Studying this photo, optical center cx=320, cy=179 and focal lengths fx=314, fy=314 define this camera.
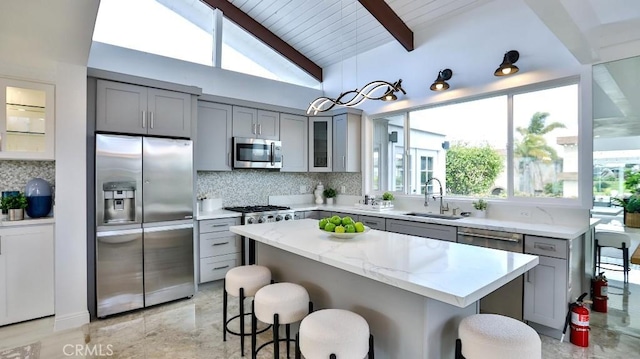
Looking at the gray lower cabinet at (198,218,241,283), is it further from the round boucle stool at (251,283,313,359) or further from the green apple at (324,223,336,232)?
the green apple at (324,223,336,232)

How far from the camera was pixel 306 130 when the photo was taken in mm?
4969

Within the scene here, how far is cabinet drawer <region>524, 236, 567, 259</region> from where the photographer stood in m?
2.57

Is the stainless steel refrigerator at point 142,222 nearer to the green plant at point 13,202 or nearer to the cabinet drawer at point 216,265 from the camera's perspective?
the cabinet drawer at point 216,265

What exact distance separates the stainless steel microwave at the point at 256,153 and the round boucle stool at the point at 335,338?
2951mm

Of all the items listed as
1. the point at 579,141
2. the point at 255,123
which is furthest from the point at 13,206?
the point at 579,141

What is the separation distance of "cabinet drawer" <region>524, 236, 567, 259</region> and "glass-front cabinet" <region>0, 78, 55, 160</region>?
4.39m

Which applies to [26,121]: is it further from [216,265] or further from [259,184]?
[259,184]

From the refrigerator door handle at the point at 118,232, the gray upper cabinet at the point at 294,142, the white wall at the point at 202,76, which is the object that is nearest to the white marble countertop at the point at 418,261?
the refrigerator door handle at the point at 118,232

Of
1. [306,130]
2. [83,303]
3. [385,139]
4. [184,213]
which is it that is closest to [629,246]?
[385,139]

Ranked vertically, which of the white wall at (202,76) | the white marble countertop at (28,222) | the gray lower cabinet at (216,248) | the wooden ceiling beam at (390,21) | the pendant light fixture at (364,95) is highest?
the wooden ceiling beam at (390,21)

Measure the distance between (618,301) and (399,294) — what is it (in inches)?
Answer: 124

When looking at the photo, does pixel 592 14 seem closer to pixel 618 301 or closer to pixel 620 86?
pixel 620 86

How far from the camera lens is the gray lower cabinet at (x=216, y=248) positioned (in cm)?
366

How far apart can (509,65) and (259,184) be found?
138 inches
